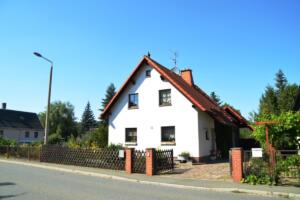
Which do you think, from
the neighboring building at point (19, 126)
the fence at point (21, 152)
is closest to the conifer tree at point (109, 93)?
the neighboring building at point (19, 126)

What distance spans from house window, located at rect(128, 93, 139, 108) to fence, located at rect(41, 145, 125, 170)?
269 inches

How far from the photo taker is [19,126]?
61500mm

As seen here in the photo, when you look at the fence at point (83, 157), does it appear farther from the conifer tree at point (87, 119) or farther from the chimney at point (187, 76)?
the conifer tree at point (87, 119)

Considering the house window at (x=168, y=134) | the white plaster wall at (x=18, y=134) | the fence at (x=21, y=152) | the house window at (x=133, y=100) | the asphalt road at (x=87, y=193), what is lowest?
the asphalt road at (x=87, y=193)

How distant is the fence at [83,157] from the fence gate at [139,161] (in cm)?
103

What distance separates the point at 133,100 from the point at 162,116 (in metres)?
3.30

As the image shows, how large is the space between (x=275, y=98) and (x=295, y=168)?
4597 cm

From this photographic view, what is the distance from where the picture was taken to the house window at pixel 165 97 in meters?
24.5

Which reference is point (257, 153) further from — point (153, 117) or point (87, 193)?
point (153, 117)

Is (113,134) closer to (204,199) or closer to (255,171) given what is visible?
(255,171)

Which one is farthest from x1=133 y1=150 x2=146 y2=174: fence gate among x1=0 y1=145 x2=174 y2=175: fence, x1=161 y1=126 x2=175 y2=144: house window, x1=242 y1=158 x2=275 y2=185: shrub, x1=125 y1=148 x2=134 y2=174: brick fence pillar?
x1=161 y1=126 x2=175 y2=144: house window

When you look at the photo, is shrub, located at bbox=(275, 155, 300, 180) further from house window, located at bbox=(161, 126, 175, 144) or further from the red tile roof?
house window, located at bbox=(161, 126, 175, 144)

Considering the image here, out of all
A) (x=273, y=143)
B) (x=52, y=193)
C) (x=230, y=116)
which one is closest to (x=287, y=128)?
(x=273, y=143)

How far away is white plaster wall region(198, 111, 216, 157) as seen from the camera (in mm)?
23245
